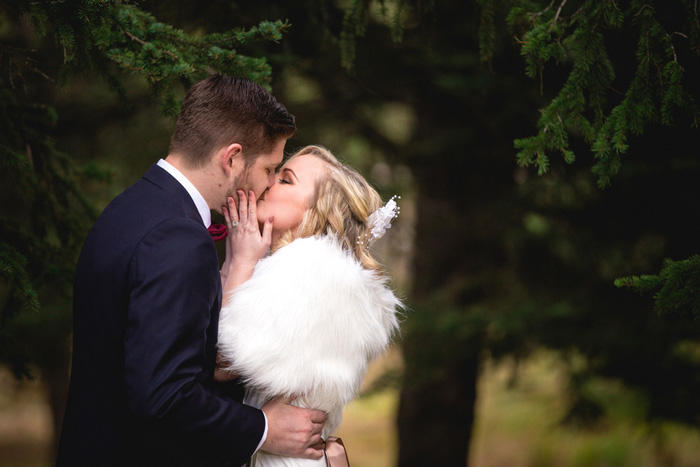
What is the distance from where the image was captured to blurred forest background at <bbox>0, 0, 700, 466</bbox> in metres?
2.46

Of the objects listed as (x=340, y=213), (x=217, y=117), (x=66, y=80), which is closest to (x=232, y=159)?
(x=217, y=117)

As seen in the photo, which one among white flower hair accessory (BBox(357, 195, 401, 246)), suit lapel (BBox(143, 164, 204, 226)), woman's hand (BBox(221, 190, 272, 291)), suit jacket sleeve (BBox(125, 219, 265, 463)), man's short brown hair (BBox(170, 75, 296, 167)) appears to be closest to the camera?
suit jacket sleeve (BBox(125, 219, 265, 463))

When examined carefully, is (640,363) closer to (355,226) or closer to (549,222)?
(549,222)

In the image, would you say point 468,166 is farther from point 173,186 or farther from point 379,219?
point 173,186

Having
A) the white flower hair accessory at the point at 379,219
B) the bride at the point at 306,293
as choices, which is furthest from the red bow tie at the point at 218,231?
the white flower hair accessory at the point at 379,219

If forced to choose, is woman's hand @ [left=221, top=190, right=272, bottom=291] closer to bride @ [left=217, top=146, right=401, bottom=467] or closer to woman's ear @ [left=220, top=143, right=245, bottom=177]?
bride @ [left=217, top=146, right=401, bottom=467]

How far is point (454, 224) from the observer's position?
5809 mm

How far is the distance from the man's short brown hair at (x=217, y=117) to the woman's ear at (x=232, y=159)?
3 cm

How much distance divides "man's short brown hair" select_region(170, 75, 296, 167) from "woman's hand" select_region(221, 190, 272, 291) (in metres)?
0.37

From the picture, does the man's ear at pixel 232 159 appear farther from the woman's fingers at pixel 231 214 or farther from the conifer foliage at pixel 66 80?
the conifer foliage at pixel 66 80

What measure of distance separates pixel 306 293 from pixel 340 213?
54 cm

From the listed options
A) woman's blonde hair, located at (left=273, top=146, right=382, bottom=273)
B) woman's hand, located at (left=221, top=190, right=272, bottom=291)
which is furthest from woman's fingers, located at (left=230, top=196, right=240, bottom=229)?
woman's blonde hair, located at (left=273, top=146, right=382, bottom=273)

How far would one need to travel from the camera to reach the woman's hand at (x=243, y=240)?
263 cm

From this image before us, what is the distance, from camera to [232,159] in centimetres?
233
